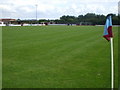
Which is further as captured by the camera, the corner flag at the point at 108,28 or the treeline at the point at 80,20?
the treeline at the point at 80,20

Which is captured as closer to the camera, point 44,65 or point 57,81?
point 57,81

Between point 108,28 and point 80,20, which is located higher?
point 80,20

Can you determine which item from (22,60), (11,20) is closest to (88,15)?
(11,20)

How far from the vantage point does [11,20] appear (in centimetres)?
11312

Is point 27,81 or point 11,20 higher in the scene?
point 11,20

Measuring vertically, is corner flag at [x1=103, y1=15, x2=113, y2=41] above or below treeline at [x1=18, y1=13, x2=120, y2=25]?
below

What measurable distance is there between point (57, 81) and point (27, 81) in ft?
3.18

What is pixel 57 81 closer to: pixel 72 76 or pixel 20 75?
pixel 72 76

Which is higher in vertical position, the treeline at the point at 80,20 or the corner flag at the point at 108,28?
the treeline at the point at 80,20

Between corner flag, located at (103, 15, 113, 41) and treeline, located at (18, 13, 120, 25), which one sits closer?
corner flag, located at (103, 15, 113, 41)

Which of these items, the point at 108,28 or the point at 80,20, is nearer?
the point at 108,28

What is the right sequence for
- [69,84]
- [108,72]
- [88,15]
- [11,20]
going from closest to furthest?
[69,84]
[108,72]
[11,20]
[88,15]

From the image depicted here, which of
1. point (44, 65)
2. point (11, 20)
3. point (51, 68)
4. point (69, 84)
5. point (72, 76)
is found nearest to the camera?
point (69, 84)

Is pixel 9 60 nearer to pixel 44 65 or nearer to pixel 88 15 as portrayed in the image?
pixel 44 65
